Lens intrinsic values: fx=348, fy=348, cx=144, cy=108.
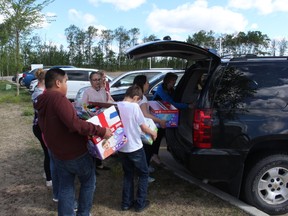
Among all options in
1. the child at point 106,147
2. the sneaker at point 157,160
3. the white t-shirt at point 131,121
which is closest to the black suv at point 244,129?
the white t-shirt at point 131,121

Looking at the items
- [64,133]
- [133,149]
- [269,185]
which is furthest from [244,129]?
[64,133]

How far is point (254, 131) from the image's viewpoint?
3.96 m

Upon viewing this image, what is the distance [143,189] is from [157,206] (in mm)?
327

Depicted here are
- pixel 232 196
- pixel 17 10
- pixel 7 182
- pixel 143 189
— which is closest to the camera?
pixel 143 189

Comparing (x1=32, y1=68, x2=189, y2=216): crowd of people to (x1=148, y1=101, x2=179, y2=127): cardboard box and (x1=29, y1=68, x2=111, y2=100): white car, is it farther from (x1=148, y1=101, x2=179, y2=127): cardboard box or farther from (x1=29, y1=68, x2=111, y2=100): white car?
(x1=29, y1=68, x2=111, y2=100): white car

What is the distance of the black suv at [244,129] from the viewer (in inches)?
156

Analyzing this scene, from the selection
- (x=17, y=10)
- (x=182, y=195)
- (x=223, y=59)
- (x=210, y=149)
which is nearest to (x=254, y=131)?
(x=210, y=149)

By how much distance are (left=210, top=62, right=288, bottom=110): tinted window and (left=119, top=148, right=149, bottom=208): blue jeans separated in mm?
1109

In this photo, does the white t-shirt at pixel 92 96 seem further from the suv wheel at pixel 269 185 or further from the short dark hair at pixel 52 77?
the suv wheel at pixel 269 185

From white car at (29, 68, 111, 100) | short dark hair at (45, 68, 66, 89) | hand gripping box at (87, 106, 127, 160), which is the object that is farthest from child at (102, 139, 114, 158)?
white car at (29, 68, 111, 100)

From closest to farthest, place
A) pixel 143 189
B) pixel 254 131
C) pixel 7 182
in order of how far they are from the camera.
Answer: pixel 254 131 → pixel 143 189 → pixel 7 182

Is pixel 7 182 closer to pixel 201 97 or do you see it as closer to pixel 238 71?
pixel 201 97

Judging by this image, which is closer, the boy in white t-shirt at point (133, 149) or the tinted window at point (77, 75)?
the boy in white t-shirt at point (133, 149)

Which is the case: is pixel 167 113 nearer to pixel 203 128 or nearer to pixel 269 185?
pixel 203 128
